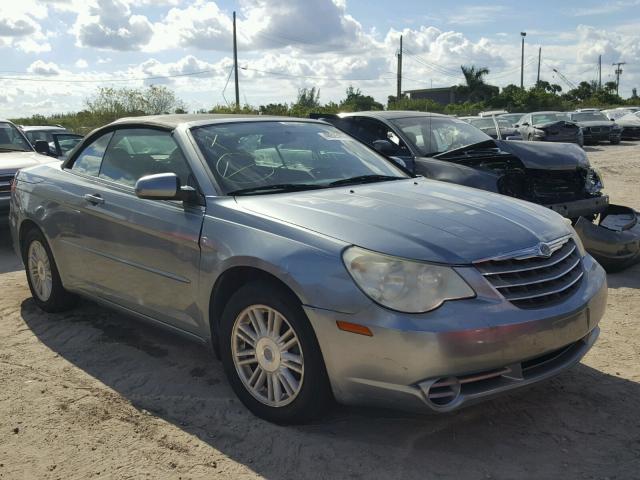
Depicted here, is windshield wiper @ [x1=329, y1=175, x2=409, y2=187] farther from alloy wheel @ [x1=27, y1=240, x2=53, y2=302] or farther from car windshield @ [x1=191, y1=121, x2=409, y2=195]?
alloy wheel @ [x1=27, y1=240, x2=53, y2=302]

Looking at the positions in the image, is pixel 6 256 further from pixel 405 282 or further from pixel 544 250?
pixel 544 250

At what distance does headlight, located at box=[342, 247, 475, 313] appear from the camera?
2.89 meters

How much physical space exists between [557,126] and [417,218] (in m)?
22.0

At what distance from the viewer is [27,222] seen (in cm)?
545

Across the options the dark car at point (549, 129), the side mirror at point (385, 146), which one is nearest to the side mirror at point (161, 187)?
the side mirror at point (385, 146)

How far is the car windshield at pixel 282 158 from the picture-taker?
3910 millimetres

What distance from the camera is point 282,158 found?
13.8 feet

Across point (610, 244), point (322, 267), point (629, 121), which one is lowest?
point (610, 244)

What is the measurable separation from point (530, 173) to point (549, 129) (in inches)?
689

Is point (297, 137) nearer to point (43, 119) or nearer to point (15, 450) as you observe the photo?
point (15, 450)

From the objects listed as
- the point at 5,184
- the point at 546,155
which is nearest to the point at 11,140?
the point at 5,184

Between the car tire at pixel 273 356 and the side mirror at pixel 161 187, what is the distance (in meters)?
0.72

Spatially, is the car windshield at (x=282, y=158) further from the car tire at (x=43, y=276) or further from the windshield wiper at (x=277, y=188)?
the car tire at (x=43, y=276)

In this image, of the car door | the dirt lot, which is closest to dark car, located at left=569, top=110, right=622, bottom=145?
the dirt lot
